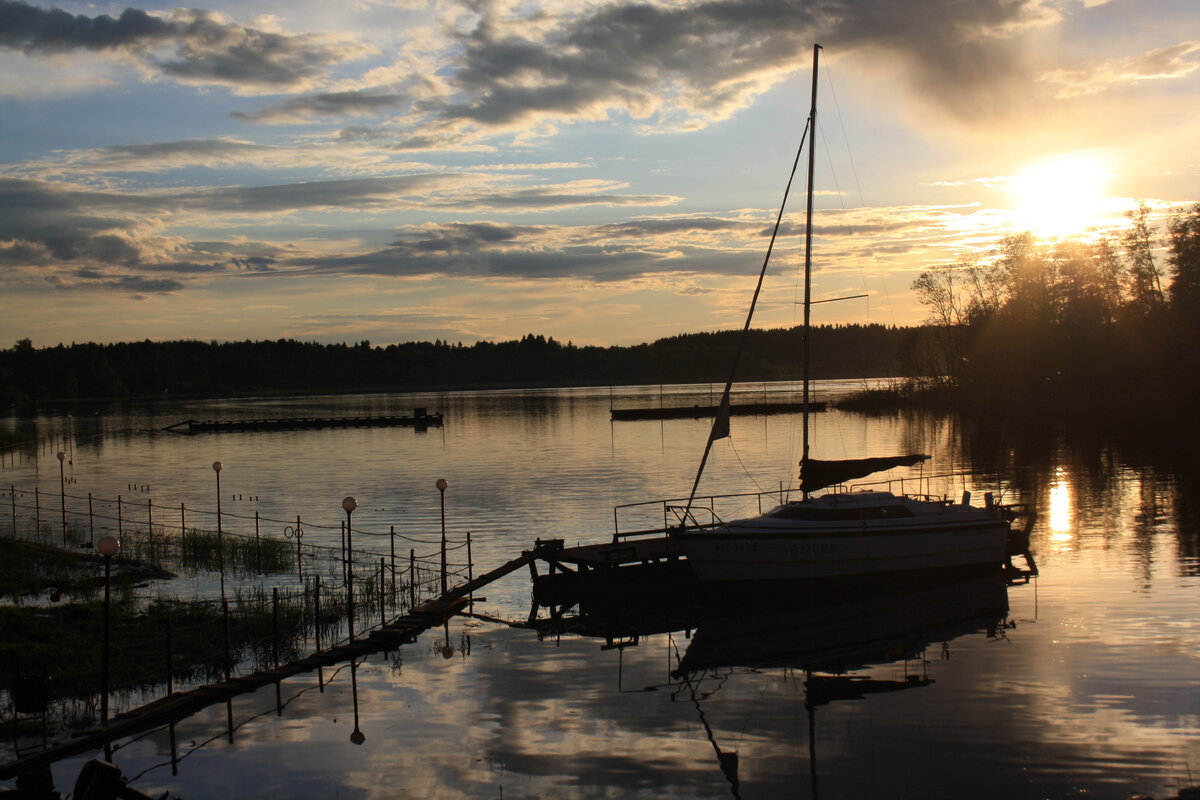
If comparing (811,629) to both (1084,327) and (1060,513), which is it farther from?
(1084,327)

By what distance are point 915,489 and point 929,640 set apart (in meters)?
35.4

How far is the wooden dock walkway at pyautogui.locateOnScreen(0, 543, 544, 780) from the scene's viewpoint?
1808 centimetres

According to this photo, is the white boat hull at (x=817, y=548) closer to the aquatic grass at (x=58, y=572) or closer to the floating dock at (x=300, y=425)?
the aquatic grass at (x=58, y=572)

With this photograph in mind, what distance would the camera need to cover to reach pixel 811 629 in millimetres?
28562

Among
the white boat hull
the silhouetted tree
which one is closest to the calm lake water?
the white boat hull

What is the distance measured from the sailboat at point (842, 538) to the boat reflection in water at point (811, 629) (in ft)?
3.20

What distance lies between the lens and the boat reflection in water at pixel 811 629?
76.6ft

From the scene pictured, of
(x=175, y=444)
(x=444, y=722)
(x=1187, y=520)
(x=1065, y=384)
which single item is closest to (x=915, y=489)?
(x=1187, y=520)

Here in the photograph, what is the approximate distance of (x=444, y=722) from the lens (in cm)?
2069

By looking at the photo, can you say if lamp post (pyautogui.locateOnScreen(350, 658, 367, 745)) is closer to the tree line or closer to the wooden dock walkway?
the wooden dock walkway

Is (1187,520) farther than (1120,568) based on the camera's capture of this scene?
Yes

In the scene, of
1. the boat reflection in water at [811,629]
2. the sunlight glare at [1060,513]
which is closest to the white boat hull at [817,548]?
the boat reflection in water at [811,629]

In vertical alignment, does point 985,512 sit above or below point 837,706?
above

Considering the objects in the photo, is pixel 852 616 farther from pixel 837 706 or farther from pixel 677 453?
pixel 677 453
